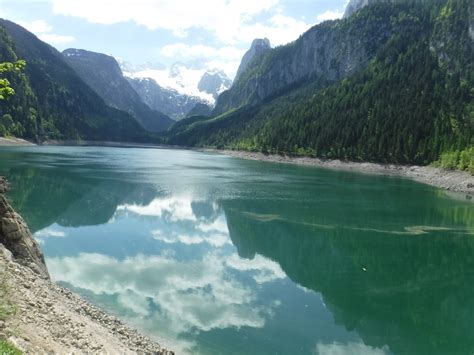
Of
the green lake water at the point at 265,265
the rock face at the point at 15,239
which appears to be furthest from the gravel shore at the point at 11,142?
the rock face at the point at 15,239

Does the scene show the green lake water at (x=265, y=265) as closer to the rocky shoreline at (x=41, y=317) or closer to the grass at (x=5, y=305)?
the rocky shoreline at (x=41, y=317)

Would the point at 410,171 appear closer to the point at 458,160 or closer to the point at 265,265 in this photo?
the point at 458,160

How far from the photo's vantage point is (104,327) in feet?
65.6

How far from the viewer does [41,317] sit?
1575 cm

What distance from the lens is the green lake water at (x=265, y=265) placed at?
2378 centimetres

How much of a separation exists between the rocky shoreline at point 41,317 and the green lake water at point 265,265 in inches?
98.8

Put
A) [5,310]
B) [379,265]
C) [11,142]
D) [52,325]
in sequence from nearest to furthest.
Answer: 1. [5,310]
2. [52,325]
3. [379,265]
4. [11,142]

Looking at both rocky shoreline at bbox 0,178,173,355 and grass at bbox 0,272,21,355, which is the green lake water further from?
grass at bbox 0,272,21,355

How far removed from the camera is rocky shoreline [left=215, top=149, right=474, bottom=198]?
9775 cm

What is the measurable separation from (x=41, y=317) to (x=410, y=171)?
129m

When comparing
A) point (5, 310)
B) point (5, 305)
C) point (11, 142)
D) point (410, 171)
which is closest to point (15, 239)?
point (5, 305)

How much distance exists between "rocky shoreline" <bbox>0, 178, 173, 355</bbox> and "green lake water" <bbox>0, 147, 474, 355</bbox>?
98.8 inches

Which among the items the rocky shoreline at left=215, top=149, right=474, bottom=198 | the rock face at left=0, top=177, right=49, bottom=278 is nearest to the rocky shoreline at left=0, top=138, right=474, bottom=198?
the rocky shoreline at left=215, top=149, right=474, bottom=198

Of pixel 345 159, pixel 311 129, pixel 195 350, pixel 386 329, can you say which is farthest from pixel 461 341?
pixel 311 129
